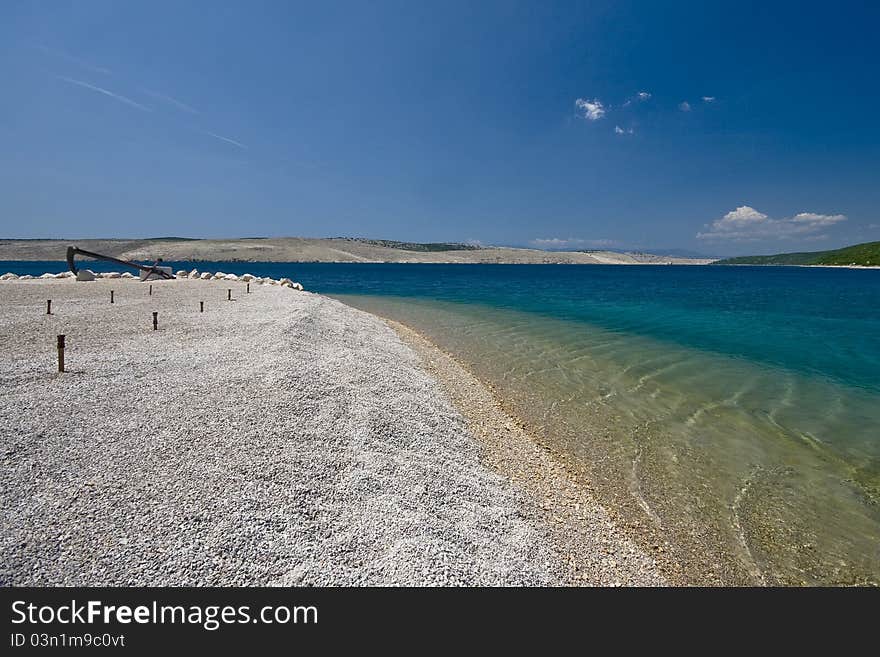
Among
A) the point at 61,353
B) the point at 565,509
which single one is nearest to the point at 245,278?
the point at 61,353

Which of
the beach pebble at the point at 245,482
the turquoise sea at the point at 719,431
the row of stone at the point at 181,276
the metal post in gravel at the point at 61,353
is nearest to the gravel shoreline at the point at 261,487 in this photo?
the beach pebble at the point at 245,482

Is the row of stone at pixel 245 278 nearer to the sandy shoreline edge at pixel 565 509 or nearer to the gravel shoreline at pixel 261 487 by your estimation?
the gravel shoreline at pixel 261 487

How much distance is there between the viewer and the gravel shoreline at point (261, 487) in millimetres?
4984

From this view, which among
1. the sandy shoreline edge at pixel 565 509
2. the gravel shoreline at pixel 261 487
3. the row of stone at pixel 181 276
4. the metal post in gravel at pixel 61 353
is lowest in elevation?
the sandy shoreline edge at pixel 565 509

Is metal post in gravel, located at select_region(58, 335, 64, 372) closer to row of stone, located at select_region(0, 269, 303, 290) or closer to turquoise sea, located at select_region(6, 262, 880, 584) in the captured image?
turquoise sea, located at select_region(6, 262, 880, 584)

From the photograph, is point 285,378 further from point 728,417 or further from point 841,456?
point 841,456

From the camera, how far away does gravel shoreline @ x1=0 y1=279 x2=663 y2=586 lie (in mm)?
4984

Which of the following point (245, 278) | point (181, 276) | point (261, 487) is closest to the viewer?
point (261, 487)

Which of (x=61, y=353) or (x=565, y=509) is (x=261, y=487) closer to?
(x=565, y=509)

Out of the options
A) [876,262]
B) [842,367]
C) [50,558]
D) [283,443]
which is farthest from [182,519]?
[876,262]

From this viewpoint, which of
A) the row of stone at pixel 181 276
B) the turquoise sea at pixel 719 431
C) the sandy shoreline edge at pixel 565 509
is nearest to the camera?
the sandy shoreline edge at pixel 565 509

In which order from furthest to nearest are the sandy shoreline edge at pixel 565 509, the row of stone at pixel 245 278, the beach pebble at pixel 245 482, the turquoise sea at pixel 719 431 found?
the row of stone at pixel 245 278, the turquoise sea at pixel 719 431, the sandy shoreline edge at pixel 565 509, the beach pebble at pixel 245 482

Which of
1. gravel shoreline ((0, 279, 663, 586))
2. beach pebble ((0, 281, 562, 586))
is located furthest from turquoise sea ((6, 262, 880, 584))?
beach pebble ((0, 281, 562, 586))

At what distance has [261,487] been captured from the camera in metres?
6.42
